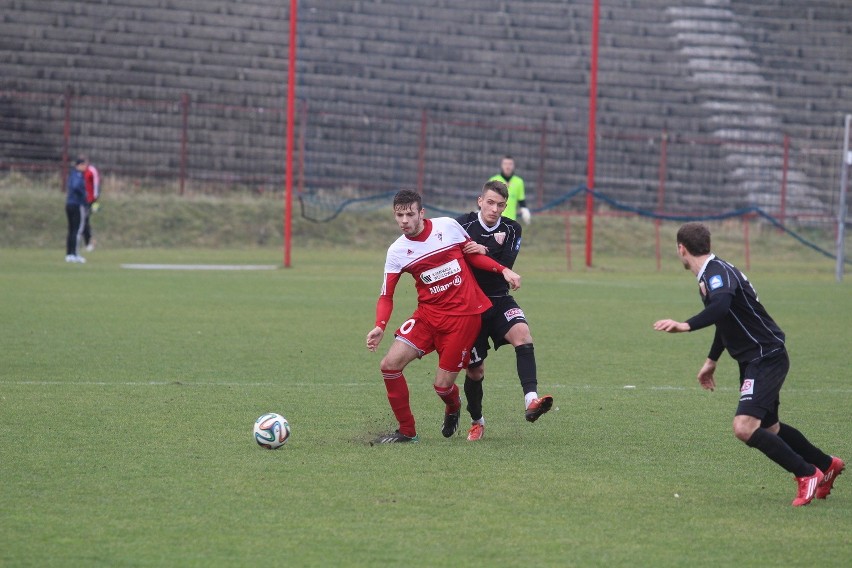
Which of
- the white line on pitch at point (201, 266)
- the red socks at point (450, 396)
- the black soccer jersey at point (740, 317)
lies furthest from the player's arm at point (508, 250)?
the white line on pitch at point (201, 266)

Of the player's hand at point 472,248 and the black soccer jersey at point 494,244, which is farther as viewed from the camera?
A: the black soccer jersey at point 494,244

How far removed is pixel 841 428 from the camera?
27.9 ft

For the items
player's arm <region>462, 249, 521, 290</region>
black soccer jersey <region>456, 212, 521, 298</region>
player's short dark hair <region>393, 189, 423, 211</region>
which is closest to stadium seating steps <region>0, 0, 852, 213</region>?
black soccer jersey <region>456, 212, 521, 298</region>

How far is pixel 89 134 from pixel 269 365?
70.7 feet

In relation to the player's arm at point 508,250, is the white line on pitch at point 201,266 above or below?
below

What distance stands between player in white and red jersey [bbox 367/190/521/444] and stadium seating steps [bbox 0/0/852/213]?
24560 mm

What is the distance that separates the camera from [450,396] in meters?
7.92

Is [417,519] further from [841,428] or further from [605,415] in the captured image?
[841,428]

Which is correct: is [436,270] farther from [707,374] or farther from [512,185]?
[512,185]

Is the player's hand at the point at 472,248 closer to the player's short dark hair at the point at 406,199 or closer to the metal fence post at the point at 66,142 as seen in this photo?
the player's short dark hair at the point at 406,199

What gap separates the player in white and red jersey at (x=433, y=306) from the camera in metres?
7.79

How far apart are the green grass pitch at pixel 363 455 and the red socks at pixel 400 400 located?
0.22 m

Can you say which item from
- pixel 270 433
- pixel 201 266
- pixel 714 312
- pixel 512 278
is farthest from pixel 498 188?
pixel 201 266

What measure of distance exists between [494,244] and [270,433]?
2.10m
